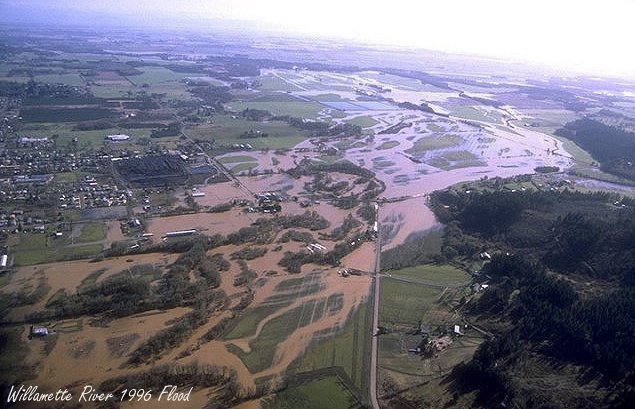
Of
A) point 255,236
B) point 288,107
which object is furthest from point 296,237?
point 288,107

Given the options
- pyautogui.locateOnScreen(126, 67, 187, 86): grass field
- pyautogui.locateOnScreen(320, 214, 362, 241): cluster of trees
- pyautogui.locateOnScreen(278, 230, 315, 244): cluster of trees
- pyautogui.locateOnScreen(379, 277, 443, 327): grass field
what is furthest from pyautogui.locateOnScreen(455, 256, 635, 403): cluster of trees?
pyautogui.locateOnScreen(126, 67, 187, 86): grass field

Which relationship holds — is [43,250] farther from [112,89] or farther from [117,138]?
[112,89]

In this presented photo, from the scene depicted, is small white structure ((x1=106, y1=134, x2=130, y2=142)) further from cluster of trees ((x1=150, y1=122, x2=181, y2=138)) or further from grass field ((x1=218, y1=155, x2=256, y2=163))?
grass field ((x1=218, y1=155, x2=256, y2=163))

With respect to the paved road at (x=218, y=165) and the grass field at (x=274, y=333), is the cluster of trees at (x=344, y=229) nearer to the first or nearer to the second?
the grass field at (x=274, y=333)

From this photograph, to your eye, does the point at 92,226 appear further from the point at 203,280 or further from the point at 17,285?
the point at 203,280

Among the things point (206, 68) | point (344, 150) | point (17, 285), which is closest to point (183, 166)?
point (344, 150)

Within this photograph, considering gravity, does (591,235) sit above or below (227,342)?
above

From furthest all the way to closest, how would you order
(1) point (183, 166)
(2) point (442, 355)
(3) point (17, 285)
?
1. (1) point (183, 166)
2. (3) point (17, 285)
3. (2) point (442, 355)
